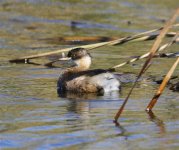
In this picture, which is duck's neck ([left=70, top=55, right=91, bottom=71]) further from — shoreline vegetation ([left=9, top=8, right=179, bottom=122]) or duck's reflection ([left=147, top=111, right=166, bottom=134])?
duck's reflection ([left=147, top=111, right=166, bottom=134])

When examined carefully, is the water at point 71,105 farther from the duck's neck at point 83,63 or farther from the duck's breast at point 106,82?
the duck's neck at point 83,63

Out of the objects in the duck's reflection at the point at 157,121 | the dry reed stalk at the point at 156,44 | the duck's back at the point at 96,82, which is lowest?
the duck's reflection at the point at 157,121

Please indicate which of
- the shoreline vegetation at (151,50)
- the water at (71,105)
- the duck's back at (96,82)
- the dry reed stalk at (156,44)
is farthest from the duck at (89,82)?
the dry reed stalk at (156,44)

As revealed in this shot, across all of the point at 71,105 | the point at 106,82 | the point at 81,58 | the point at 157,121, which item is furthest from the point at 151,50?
the point at 81,58

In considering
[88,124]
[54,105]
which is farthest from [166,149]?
[54,105]

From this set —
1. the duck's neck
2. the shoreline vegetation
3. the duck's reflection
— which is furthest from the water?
the duck's neck

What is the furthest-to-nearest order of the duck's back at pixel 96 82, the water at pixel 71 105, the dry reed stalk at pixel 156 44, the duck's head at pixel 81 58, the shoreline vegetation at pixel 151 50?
1. the duck's head at pixel 81 58
2. the duck's back at pixel 96 82
3. the shoreline vegetation at pixel 151 50
4. the dry reed stalk at pixel 156 44
5. the water at pixel 71 105

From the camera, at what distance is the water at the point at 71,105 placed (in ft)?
22.9

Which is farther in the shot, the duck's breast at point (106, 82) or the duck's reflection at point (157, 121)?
the duck's breast at point (106, 82)

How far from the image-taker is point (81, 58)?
1060 cm

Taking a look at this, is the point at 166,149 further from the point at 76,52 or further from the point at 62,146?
the point at 76,52

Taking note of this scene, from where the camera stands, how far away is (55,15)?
18.2 m

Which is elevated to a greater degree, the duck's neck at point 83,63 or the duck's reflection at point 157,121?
the duck's neck at point 83,63

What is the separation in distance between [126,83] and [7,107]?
2389 millimetres
